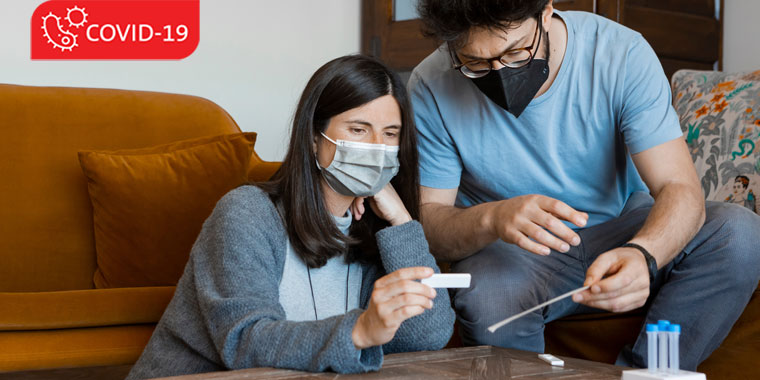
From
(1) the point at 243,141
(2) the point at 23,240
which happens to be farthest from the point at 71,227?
(1) the point at 243,141

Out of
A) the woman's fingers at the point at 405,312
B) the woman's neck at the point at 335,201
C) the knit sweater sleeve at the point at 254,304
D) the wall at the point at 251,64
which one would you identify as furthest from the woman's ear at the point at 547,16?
the wall at the point at 251,64

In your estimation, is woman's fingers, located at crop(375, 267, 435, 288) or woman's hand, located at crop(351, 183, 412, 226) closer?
woman's fingers, located at crop(375, 267, 435, 288)

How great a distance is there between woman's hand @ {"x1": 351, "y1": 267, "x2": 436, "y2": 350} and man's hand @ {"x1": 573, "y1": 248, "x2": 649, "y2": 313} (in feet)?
0.87

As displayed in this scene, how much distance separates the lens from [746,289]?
56.4 inches

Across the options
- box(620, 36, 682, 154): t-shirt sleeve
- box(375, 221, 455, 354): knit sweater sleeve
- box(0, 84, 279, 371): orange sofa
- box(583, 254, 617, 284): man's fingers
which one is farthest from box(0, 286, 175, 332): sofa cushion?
box(620, 36, 682, 154): t-shirt sleeve

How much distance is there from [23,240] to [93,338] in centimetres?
52

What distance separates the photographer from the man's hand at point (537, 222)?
48.0 inches

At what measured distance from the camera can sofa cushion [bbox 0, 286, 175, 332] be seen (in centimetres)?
152

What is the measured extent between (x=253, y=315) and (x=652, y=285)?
2.82 ft

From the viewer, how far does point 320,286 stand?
1.35 metres

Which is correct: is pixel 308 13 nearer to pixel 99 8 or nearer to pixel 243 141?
pixel 99 8

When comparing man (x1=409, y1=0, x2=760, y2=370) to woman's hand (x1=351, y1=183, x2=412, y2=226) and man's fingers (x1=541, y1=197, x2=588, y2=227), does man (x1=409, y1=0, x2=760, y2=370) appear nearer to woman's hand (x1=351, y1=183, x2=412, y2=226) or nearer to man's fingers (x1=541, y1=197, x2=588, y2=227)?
man's fingers (x1=541, y1=197, x2=588, y2=227)

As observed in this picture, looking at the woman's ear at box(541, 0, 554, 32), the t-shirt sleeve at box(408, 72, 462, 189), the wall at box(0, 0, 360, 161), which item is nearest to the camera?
the woman's ear at box(541, 0, 554, 32)

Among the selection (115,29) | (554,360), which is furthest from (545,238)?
(115,29)
